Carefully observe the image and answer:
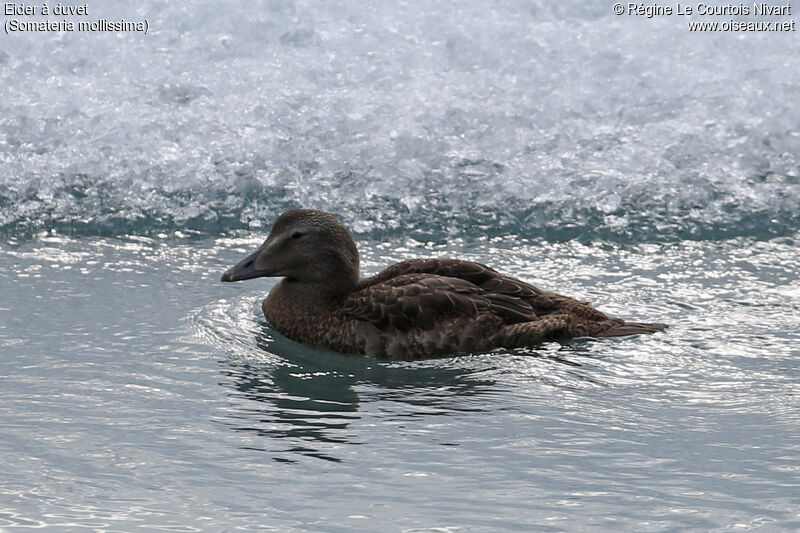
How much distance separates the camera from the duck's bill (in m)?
6.96

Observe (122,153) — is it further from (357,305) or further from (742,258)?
(742,258)

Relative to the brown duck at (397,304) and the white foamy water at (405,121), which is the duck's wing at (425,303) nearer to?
the brown duck at (397,304)

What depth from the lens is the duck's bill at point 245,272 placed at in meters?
6.96

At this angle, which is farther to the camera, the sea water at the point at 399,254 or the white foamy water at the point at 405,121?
the white foamy water at the point at 405,121

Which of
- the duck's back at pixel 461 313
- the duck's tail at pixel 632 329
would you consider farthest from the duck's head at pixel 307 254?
the duck's tail at pixel 632 329

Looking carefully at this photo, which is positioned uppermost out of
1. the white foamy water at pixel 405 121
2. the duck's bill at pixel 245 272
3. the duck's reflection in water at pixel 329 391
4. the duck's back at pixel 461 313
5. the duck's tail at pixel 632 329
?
the white foamy water at pixel 405 121

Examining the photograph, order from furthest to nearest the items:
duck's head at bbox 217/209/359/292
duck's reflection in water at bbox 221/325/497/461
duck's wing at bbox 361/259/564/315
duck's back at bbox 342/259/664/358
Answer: duck's head at bbox 217/209/359/292
duck's wing at bbox 361/259/564/315
duck's back at bbox 342/259/664/358
duck's reflection in water at bbox 221/325/497/461

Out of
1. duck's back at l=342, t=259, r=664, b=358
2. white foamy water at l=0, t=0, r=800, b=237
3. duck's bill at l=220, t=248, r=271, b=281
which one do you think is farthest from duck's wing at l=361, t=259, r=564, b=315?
white foamy water at l=0, t=0, r=800, b=237

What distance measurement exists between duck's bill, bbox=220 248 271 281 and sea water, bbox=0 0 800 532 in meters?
0.24

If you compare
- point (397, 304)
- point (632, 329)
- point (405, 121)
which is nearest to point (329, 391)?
point (397, 304)

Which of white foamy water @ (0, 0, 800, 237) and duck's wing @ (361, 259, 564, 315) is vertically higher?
white foamy water @ (0, 0, 800, 237)

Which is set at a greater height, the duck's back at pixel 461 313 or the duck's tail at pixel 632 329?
the duck's back at pixel 461 313

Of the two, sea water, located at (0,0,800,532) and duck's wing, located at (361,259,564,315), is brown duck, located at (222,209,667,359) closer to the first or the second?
duck's wing, located at (361,259,564,315)

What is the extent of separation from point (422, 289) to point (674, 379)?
1.41m
